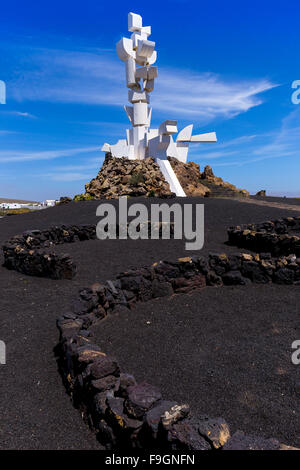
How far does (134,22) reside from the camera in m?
31.8

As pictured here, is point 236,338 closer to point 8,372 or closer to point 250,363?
point 250,363

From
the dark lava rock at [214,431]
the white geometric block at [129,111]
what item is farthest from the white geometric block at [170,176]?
the dark lava rock at [214,431]

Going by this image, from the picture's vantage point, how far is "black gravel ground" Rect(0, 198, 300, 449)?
412 cm

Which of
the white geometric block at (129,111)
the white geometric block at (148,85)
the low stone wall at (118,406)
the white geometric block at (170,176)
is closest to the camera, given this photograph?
the low stone wall at (118,406)

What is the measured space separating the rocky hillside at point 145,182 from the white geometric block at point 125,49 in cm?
Result: 1032

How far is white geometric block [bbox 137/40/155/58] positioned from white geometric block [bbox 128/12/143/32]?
9.21 feet

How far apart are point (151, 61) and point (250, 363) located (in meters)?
34.1

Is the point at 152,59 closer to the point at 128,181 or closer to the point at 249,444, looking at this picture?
the point at 128,181

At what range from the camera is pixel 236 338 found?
6.25m

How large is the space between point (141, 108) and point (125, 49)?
19.2 feet

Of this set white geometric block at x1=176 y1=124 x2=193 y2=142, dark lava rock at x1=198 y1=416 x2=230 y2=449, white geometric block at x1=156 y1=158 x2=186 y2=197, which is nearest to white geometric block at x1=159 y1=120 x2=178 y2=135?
white geometric block at x1=156 y1=158 x2=186 y2=197

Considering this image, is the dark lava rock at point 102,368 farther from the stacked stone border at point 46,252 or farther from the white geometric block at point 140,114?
the white geometric block at point 140,114

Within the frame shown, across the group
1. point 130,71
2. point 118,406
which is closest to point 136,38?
point 130,71

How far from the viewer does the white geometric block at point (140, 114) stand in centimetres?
3156
